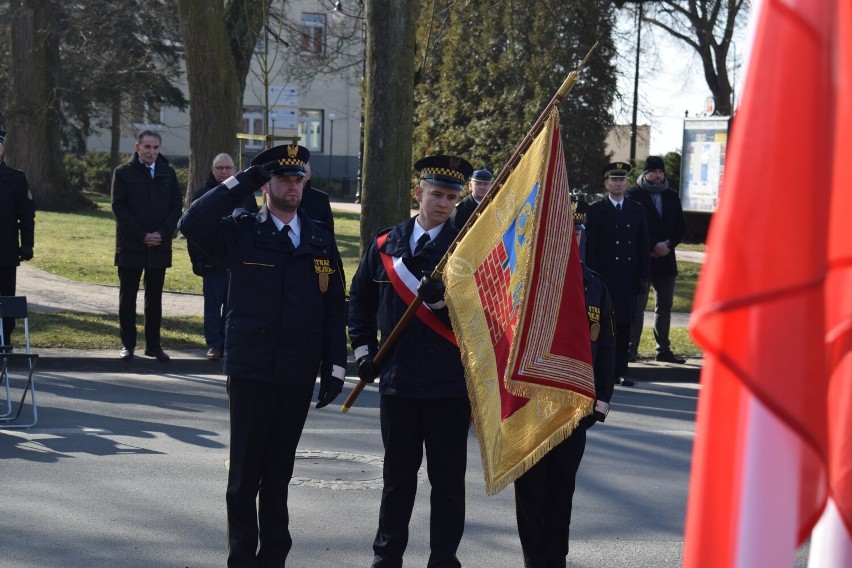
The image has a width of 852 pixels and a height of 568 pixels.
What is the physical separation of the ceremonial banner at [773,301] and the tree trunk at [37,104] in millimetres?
31245

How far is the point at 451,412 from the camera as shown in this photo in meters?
5.76

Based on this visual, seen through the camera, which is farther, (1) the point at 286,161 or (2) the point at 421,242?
(2) the point at 421,242

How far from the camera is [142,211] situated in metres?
12.0

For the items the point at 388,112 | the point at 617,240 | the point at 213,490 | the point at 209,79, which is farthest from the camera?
the point at 209,79

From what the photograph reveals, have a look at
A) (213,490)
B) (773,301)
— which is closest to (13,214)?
(213,490)

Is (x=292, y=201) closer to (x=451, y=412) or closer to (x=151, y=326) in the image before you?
(x=451, y=412)

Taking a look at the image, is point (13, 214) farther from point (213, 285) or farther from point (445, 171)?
point (445, 171)

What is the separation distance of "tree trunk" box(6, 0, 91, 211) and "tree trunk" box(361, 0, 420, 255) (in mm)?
20180

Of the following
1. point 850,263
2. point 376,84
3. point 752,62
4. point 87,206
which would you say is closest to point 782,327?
point 850,263

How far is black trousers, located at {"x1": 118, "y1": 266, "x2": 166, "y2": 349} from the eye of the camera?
39.6 ft

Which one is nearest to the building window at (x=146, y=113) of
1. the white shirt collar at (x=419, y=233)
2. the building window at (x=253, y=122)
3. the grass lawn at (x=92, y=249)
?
Answer: the grass lawn at (x=92, y=249)

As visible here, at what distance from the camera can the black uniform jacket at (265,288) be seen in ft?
18.7

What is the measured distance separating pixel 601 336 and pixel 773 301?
3759 mm

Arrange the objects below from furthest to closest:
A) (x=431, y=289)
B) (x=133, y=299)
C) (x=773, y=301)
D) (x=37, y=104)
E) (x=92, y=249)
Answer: (x=37, y=104)
(x=92, y=249)
(x=133, y=299)
(x=431, y=289)
(x=773, y=301)
